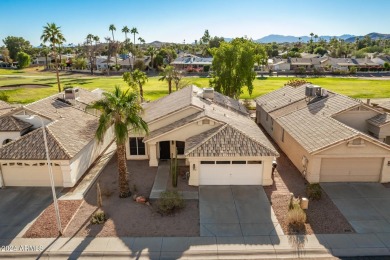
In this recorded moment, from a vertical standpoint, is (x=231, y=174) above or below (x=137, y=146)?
below

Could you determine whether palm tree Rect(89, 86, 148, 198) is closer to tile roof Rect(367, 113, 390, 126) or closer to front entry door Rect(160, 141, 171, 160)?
front entry door Rect(160, 141, 171, 160)

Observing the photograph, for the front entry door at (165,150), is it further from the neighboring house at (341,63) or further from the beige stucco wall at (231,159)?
the neighboring house at (341,63)

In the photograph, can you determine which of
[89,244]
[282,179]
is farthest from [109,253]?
[282,179]

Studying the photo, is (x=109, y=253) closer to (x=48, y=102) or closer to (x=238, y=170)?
(x=238, y=170)

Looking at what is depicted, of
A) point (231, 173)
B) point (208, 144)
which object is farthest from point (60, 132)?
point (231, 173)

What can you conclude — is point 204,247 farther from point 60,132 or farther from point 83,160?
point 60,132

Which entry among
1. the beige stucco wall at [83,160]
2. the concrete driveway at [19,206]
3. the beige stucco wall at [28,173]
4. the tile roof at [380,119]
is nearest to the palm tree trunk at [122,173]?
the beige stucco wall at [83,160]
